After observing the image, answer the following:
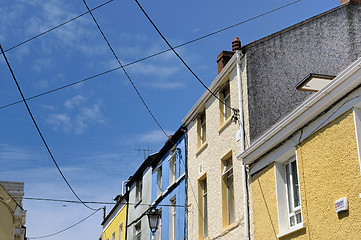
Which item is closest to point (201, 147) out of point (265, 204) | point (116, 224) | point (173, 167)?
point (173, 167)

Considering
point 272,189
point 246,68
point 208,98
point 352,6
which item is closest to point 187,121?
point 208,98

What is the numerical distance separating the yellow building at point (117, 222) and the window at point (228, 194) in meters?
13.6

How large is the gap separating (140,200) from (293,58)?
40.8 ft

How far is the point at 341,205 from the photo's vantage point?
389 inches

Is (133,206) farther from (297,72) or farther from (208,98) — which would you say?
(297,72)

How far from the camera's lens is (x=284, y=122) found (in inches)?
469

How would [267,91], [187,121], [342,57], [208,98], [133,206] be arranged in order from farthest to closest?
[133,206] → [187,121] → [208,98] → [342,57] → [267,91]

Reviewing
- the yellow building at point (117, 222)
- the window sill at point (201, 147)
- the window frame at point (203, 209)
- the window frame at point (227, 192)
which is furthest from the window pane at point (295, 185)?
the yellow building at point (117, 222)

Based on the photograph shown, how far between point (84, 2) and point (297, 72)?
680cm

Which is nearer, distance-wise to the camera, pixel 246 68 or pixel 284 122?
pixel 284 122

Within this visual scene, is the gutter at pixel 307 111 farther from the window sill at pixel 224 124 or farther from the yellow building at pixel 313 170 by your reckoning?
the window sill at pixel 224 124

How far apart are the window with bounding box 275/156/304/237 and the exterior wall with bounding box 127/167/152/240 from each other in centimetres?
1242

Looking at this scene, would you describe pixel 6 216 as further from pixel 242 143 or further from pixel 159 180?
pixel 159 180

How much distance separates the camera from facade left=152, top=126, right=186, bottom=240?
20.0 m
